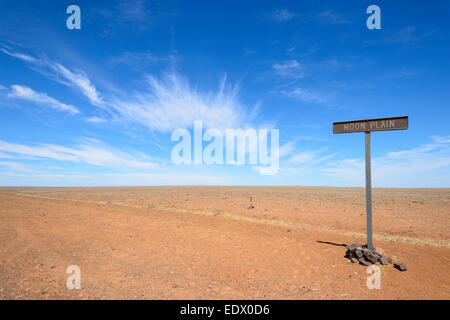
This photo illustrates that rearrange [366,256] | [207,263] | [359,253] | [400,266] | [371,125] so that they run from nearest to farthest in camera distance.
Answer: [400,266] < [207,263] < [366,256] < [359,253] < [371,125]

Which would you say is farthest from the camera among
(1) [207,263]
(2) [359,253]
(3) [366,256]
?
(2) [359,253]

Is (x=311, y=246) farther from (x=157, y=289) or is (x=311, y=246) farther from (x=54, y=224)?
(x=54, y=224)

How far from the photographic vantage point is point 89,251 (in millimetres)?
7234

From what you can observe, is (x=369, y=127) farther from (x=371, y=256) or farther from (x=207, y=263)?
(x=207, y=263)

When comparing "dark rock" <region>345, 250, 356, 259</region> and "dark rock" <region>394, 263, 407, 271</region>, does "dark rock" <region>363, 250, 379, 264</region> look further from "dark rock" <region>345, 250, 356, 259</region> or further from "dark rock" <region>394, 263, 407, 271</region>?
"dark rock" <region>394, 263, 407, 271</region>

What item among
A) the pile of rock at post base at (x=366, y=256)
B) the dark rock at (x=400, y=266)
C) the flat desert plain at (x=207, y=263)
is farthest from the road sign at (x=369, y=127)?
the flat desert plain at (x=207, y=263)

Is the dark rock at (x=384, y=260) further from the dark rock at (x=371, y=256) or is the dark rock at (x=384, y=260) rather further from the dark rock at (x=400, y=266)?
the dark rock at (x=400, y=266)

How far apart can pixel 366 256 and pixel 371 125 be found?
152 inches

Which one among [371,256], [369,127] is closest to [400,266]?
[371,256]

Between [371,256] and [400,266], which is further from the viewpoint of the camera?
[371,256]

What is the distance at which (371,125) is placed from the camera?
23.7 ft

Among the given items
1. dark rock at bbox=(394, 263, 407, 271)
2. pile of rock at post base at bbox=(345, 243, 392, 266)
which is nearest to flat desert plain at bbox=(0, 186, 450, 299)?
dark rock at bbox=(394, 263, 407, 271)
